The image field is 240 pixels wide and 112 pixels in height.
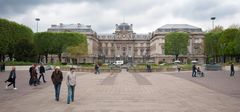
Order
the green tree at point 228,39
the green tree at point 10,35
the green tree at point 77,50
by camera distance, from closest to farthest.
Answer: the green tree at point 10,35 → the green tree at point 228,39 → the green tree at point 77,50

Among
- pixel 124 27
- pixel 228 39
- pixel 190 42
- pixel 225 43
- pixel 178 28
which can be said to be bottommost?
pixel 225 43

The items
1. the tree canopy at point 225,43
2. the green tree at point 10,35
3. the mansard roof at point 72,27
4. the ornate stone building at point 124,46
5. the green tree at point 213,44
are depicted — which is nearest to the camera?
the green tree at point 10,35

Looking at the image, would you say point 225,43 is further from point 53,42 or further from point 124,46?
point 124,46

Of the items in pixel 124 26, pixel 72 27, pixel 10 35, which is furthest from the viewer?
pixel 124 26

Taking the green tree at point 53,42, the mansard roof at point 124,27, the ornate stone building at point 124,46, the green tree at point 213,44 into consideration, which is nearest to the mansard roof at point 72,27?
the ornate stone building at point 124,46

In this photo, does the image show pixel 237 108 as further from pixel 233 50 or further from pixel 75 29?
pixel 75 29

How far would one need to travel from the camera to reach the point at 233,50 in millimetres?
85188

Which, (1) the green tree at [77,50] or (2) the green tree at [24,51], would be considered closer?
(2) the green tree at [24,51]

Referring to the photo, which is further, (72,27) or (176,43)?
(72,27)

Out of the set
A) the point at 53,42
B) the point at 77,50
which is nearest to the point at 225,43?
the point at 77,50

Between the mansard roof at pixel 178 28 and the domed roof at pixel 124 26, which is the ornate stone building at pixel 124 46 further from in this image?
the mansard roof at pixel 178 28

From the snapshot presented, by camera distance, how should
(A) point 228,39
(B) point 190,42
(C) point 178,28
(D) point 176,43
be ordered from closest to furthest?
(A) point 228,39 → (D) point 176,43 → (C) point 178,28 → (B) point 190,42

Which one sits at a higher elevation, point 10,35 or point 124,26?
point 124,26

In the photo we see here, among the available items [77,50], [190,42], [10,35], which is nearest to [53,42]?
[77,50]
